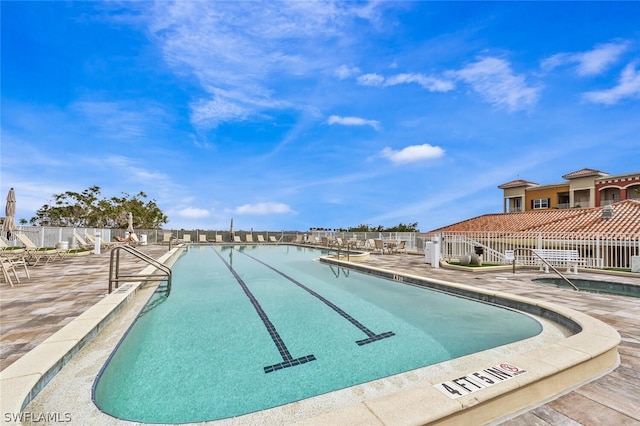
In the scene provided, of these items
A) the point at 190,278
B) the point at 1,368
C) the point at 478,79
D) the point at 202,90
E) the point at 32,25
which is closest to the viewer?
the point at 1,368

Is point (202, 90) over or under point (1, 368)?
over

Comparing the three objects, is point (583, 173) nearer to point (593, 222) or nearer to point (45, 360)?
point (593, 222)

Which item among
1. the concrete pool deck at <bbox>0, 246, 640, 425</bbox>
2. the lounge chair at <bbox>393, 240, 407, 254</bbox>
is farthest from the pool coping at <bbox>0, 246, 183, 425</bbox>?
the lounge chair at <bbox>393, 240, 407, 254</bbox>

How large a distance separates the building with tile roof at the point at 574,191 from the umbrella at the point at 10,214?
3573 cm

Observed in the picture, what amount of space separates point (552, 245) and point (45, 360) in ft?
49.1

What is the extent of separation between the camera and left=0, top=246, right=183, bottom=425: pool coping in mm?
2068

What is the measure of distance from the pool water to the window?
28.1m

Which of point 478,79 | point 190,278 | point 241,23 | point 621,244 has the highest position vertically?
point 241,23

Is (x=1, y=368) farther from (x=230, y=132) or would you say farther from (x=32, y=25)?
(x=230, y=132)

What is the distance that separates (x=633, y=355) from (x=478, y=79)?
11086 mm

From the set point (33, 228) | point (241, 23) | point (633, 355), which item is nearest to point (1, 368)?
point (633, 355)

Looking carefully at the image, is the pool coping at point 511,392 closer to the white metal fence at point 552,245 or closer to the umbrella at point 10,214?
the white metal fence at point 552,245

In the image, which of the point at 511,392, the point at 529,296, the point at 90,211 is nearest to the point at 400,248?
the point at 529,296

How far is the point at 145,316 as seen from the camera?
4.96 metres
